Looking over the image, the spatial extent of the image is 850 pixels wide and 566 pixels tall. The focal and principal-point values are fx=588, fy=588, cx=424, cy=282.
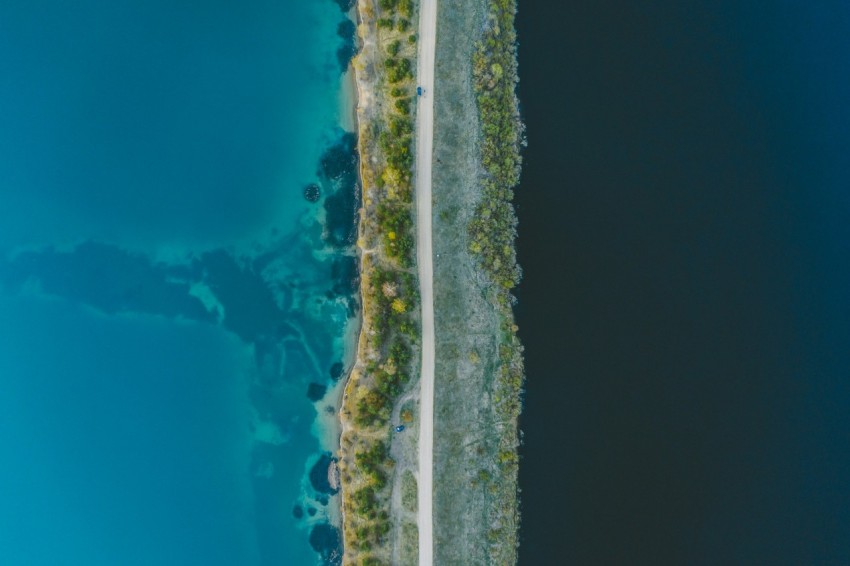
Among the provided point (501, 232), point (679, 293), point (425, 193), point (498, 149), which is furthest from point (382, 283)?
point (679, 293)

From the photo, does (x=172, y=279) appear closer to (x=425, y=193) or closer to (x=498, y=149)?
(x=425, y=193)

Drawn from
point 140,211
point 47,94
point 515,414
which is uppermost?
point 47,94

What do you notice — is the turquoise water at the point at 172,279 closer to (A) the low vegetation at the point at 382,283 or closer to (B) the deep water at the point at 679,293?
(A) the low vegetation at the point at 382,283

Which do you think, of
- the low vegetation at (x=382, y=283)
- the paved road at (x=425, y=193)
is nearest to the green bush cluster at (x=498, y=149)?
the paved road at (x=425, y=193)

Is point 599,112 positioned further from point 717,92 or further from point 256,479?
point 256,479

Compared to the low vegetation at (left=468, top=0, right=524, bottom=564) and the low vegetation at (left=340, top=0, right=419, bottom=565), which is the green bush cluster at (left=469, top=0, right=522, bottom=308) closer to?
the low vegetation at (left=468, top=0, right=524, bottom=564)

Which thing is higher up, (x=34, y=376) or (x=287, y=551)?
(x=34, y=376)

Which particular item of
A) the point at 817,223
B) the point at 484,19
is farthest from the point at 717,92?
the point at 484,19
